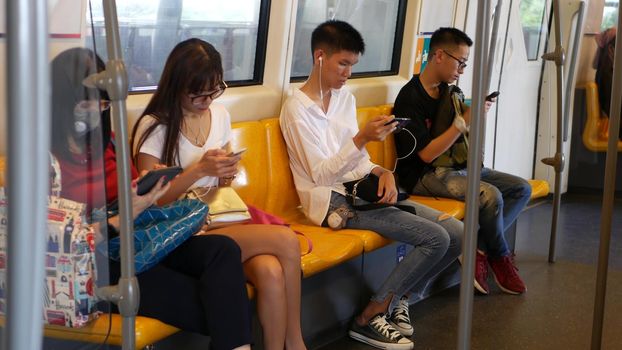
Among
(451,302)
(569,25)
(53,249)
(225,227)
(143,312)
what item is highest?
(569,25)

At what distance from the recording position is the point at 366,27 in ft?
18.5

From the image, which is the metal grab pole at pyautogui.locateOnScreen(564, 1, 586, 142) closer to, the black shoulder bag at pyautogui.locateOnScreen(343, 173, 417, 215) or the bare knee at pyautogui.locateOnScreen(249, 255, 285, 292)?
the black shoulder bag at pyautogui.locateOnScreen(343, 173, 417, 215)

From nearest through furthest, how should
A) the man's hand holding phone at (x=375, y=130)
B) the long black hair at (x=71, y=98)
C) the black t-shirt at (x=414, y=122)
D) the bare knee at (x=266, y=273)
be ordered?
the long black hair at (x=71, y=98), the bare knee at (x=266, y=273), the man's hand holding phone at (x=375, y=130), the black t-shirt at (x=414, y=122)

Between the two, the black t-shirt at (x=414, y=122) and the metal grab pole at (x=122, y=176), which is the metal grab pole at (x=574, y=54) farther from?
the metal grab pole at (x=122, y=176)

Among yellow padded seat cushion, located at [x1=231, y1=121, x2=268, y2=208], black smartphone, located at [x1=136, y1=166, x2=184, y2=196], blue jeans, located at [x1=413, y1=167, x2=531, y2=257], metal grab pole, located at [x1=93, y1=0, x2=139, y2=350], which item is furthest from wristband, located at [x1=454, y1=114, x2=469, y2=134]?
metal grab pole, located at [x1=93, y1=0, x2=139, y2=350]

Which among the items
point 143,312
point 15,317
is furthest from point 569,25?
point 15,317

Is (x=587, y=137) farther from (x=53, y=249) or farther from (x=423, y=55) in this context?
(x=53, y=249)

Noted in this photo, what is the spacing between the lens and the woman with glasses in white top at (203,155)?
3.09 meters

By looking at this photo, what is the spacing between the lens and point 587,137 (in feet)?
20.6

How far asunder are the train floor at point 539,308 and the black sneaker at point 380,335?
0.04 metres

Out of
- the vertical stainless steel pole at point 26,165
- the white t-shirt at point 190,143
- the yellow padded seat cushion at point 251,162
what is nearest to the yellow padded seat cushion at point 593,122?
the yellow padded seat cushion at point 251,162

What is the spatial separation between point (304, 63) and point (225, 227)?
1911mm

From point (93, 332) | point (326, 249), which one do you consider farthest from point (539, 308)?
point (93, 332)

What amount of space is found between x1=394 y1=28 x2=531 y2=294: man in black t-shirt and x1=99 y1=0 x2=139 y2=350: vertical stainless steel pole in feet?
8.59
